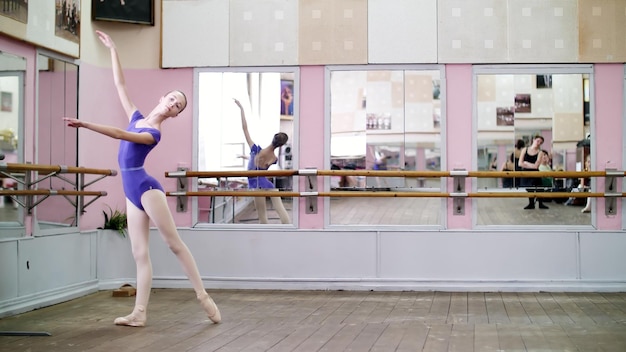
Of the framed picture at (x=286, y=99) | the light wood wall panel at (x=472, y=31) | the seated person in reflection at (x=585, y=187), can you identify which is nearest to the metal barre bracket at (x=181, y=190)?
the framed picture at (x=286, y=99)

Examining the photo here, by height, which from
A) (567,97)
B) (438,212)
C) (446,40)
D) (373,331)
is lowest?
(373,331)

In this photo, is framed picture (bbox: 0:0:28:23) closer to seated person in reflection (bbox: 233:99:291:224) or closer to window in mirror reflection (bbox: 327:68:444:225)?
seated person in reflection (bbox: 233:99:291:224)

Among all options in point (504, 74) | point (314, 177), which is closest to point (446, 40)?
point (504, 74)

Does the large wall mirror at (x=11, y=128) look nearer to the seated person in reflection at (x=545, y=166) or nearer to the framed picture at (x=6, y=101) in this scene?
the framed picture at (x=6, y=101)

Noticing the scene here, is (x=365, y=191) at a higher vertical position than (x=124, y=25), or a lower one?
lower

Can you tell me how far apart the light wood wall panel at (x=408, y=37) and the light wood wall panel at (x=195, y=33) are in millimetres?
1469

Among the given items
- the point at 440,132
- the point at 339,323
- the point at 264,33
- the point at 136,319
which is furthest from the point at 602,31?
the point at 136,319

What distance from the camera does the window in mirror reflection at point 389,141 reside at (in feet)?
26.3

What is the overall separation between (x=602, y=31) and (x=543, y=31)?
1.80 feet

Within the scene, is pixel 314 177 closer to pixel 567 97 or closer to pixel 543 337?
pixel 567 97

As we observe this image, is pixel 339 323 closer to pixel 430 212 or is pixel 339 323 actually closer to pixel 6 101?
pixel 430 212

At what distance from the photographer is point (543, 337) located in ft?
17.5

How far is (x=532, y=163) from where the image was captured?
7941 millimetres

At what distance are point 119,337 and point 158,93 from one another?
11.6 ft
